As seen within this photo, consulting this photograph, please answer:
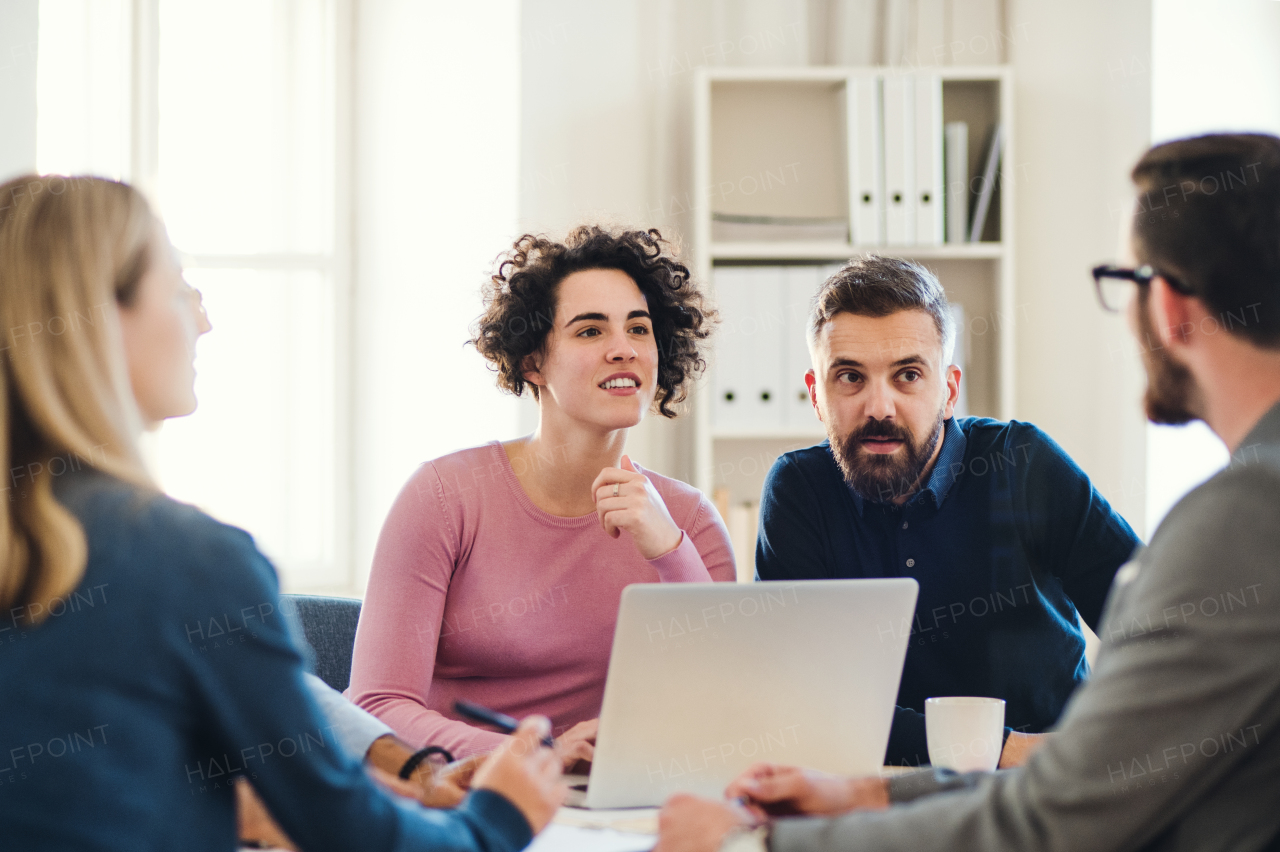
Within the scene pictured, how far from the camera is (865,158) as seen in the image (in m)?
2.86

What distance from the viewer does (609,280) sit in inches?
75.9

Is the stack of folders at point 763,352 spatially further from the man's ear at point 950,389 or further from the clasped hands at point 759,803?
the clasped hands at point 759,803

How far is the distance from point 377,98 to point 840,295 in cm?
181

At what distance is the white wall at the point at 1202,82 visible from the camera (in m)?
2.66

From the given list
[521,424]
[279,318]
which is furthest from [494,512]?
[279,318]

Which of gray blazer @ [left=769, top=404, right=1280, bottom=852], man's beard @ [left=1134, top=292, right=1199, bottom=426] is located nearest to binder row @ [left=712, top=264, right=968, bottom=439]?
man's beard @ [left=1134, top=292, right=1199, bottom=426]

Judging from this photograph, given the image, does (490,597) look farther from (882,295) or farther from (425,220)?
(425,220)

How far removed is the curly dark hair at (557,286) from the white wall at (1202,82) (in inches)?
49.3

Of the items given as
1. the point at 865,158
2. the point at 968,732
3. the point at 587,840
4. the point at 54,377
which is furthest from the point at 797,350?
the point at 54,377

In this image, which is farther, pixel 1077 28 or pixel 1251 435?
pixel 1077 28

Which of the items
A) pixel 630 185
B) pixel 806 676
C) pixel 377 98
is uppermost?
pixel 377 98

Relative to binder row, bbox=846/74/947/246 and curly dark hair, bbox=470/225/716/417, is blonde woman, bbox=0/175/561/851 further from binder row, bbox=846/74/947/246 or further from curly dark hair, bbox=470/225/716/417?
binder row, bbox=846/74/947/246

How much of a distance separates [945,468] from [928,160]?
4.32 ft

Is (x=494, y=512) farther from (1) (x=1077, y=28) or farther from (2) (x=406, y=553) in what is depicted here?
(1) (x=1077, y=28)
